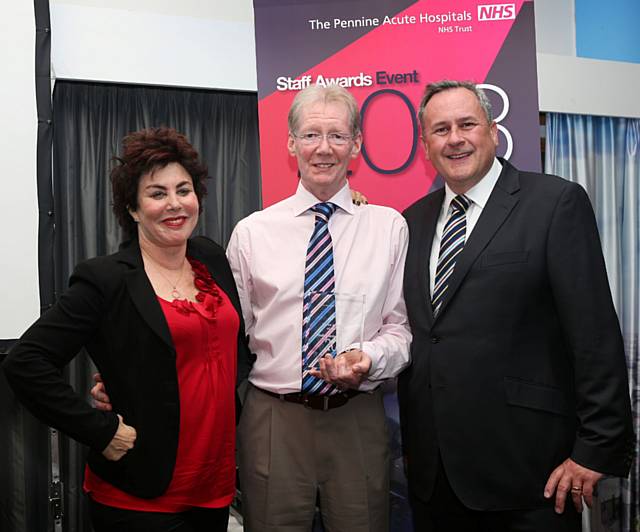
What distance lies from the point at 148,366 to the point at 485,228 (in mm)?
1065

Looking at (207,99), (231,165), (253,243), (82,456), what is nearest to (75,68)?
(207,99)

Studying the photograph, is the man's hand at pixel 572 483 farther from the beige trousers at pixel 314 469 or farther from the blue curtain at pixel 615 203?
the blue curtain at pixel 615 203

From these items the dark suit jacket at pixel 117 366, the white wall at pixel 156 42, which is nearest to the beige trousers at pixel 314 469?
the dark suit jacket at pixel 117 366

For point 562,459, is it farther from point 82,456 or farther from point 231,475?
point 82,456

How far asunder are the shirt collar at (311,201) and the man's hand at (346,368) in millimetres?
552

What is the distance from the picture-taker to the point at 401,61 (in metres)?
2.81

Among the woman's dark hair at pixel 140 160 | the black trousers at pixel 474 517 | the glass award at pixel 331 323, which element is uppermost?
the woman's dark hair at pixel 140 160

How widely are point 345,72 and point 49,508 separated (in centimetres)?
257

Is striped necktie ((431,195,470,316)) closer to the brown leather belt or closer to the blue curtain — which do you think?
the brown leather belt

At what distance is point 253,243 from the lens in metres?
2.22

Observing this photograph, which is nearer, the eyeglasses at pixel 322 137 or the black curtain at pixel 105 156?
the eyeglasses at pixel 322 137

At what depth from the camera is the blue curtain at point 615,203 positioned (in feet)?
13.3

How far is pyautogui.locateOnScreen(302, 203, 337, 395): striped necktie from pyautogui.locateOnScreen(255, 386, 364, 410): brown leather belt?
2 cm

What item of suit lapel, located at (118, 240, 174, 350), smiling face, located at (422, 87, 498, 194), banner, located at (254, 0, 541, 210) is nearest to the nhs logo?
banner, located at (254, 0, 541, 210)
